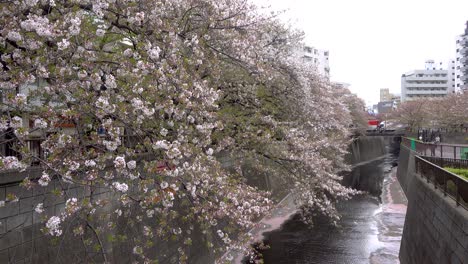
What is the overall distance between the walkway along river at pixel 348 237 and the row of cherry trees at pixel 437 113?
29030 mm

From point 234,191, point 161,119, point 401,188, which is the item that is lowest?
point 401,188

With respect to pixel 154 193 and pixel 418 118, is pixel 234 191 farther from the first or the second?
pixel 418 118

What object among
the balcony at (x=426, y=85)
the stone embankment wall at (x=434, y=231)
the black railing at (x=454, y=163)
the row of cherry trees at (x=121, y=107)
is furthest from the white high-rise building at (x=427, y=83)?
the row of cherry trees at (x=121, y=107)

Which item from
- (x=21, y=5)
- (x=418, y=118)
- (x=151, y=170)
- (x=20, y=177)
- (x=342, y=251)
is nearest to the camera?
(x=151, y=170)

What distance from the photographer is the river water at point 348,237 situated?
1706 centimetres

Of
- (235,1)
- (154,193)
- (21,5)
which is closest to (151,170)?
(154,193)

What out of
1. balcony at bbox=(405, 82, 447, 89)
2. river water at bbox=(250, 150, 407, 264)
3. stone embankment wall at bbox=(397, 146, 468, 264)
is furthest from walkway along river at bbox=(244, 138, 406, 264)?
balcony at bbox=(405, 82, 447, 89)

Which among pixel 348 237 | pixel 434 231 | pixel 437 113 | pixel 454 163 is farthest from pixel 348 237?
pixel 437 113

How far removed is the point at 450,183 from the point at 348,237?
1053cm

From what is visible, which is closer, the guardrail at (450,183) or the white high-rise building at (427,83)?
the guardrail at (450,183)

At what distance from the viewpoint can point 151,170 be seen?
5.46m

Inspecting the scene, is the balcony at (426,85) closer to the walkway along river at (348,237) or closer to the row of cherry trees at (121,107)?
the walkway along river at (348,237)

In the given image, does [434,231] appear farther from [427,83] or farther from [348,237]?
[427,83]

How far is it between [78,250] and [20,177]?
80.7 inches
